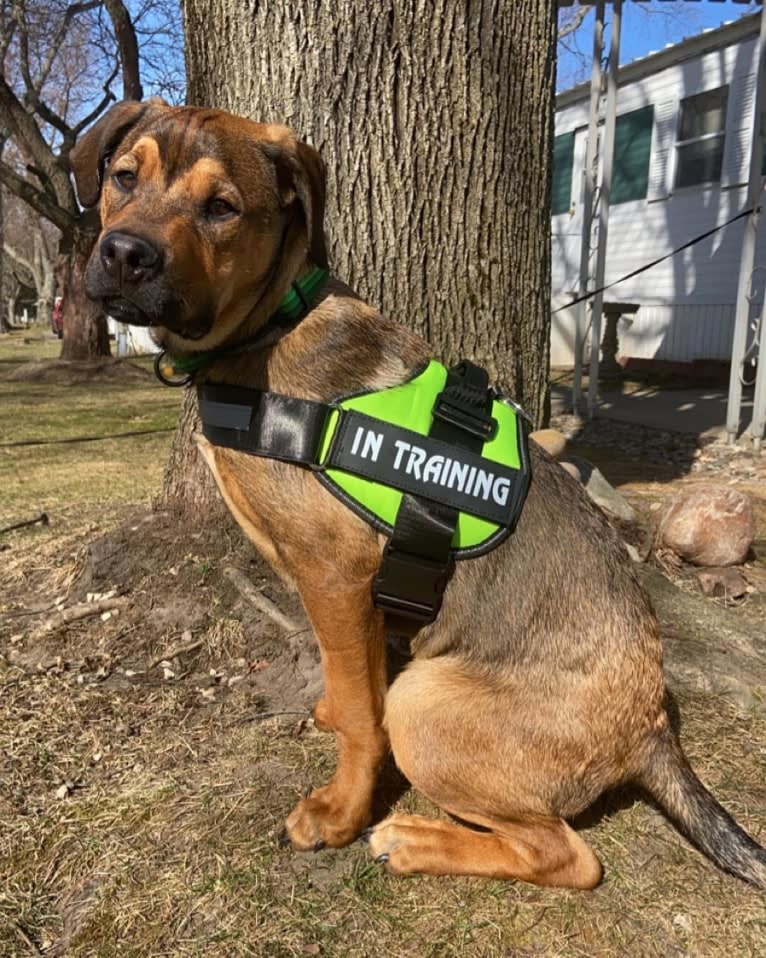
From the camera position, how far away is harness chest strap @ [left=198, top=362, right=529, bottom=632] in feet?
7.76

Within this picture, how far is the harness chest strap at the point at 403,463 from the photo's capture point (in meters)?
2.37

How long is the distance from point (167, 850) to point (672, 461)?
7.79 metres

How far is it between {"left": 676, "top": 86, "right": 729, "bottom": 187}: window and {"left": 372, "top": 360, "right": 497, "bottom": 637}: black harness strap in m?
14.7

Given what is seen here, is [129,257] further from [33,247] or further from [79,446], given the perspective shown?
[33,247]

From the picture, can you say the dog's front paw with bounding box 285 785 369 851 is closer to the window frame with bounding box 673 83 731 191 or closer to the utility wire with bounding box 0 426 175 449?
the utility wire with bounding box 0 426 175 449

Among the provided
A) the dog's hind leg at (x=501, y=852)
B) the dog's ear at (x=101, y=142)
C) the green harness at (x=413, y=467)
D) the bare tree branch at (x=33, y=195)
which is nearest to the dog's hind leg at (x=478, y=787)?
the dog's hind leg at (x=501, y=852)

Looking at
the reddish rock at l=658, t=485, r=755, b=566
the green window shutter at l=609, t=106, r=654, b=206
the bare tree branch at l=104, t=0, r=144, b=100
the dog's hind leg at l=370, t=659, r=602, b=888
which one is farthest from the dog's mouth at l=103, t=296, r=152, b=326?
the bare tree branch at l=104, t=0, r=144, b=100

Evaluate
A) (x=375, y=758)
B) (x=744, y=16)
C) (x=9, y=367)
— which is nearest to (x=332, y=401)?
(x=375, y=758)

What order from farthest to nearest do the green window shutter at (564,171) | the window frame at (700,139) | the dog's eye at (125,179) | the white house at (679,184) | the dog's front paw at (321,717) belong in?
the green window shutter at (564,171)
the window frame at (700,139)
the white house at (679,184)
the dog's front paw at (321,717)
the dog's eye at (125,179)

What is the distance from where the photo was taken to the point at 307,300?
254 centimetres

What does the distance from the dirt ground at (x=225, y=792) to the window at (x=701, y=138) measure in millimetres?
13132

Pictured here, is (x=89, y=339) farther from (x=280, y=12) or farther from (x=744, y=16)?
(x=280, y=12)

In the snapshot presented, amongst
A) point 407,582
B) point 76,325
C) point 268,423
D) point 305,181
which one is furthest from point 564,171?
point 407,582

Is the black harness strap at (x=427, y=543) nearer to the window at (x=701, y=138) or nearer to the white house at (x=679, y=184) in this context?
the white house at (x=679, y=184)
